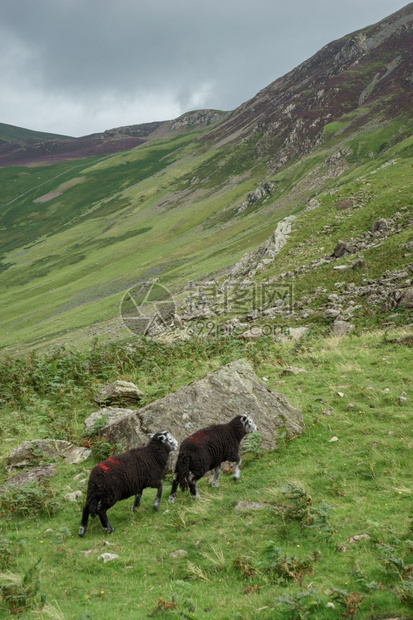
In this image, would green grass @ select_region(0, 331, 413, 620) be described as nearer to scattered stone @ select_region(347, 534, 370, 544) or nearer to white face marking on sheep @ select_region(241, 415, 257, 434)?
scattered stone @ select_region(347, 534, 370, 544)

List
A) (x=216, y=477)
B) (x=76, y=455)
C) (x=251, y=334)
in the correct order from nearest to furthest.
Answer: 1. (x=216, y=477)
2. (x=76, y=455)
3. (x=251, y=334)

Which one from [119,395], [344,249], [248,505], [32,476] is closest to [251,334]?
[119,395]

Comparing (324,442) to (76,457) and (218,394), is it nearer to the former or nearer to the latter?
(218,394)

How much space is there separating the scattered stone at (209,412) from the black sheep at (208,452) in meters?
1.20

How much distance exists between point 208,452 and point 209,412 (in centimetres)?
241

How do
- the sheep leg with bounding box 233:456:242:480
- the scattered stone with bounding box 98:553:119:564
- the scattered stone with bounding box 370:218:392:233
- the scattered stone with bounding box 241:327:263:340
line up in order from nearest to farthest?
the scattered stone with bounding box 98:553:119:564 → the sheep leg with bounding box 233:456:242:480 → the scattered stone with bounding box 241:327:263:340 → the scattered stone with bounding box 370:218:392:233

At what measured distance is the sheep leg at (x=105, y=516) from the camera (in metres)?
8.98

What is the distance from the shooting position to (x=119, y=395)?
1597 cm

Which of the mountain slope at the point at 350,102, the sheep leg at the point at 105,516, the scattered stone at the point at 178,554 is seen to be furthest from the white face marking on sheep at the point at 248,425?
the mountain slope at the point at 350,102

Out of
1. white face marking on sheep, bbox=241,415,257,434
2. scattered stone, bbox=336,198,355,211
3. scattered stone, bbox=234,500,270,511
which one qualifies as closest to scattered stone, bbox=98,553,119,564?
scattered stone, bbox=234,500,270,511

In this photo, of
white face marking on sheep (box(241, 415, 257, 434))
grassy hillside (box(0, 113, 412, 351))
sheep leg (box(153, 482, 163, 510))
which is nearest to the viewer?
sheep leg (box(153, 482, 163, 510))

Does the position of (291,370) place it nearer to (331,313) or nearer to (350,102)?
(331,313)

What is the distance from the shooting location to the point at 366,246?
35344mm

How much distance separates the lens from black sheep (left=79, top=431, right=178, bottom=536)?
29.5ft
